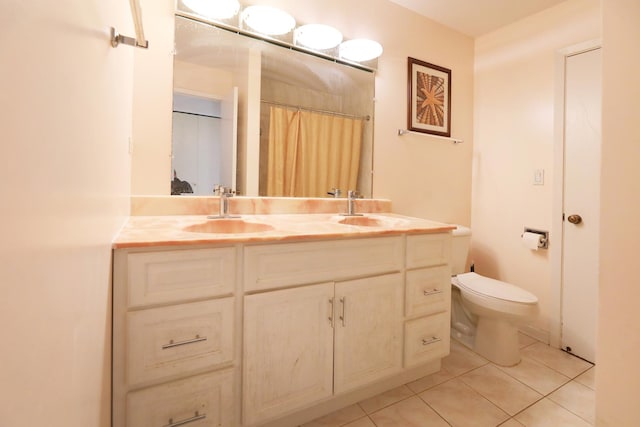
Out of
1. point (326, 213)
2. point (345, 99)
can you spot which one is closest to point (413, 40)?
point (345, 99)

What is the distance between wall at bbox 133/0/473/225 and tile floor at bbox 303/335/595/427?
1.04 m

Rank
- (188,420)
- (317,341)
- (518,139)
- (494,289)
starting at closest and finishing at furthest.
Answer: (188,420) < (317,341) < (494,289) < (518,139)

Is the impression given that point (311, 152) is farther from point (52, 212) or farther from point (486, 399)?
point (486, 399)

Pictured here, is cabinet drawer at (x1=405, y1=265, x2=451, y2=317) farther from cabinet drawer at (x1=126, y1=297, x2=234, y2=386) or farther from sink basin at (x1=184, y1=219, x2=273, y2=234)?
cabinet drawer at (x1=126, y1=297, x2=234, y2=386)

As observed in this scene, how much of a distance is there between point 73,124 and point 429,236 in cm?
135

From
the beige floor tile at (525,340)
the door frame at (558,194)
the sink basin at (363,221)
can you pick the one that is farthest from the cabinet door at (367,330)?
the door frame at (558,194)

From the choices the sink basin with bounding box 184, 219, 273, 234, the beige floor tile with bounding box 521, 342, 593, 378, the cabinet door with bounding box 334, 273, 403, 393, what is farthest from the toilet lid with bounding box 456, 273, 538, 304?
the sink basin with bounding box 184, 219, 273, 234

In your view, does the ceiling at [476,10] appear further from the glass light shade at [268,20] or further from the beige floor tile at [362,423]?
the beige floor tile at [362,423]

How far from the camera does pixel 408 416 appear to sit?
128 centimetres

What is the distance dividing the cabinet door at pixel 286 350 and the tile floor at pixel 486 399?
262 millimetres

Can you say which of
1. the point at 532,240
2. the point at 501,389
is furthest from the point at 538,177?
the point at 501,389

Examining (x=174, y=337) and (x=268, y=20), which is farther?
(x=268, y=20)

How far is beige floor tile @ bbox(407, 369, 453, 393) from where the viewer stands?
4.83 feet

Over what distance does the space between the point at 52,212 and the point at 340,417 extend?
1347 millimetres
